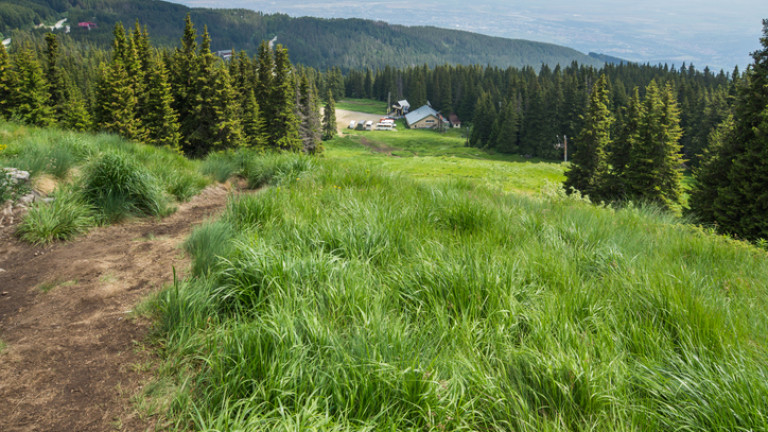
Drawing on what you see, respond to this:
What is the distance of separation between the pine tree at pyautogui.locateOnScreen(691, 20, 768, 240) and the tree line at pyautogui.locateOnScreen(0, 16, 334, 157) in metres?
33.7

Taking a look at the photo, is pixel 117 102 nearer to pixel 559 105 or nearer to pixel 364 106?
pixel 559 105

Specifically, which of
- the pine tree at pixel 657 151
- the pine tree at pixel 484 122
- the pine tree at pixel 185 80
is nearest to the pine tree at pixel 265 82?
the pine tree at pixel 185 80

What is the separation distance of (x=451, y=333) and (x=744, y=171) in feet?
85.4

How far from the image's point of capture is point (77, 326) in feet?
11.6

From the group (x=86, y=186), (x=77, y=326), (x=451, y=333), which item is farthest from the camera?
(x=86, y=186)

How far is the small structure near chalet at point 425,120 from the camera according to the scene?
131875mm

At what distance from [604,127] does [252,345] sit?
4733 cm

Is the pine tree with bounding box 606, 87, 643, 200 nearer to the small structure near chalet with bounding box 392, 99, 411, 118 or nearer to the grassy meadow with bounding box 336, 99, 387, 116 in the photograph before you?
the small structure near chalet with bounding box 392, 99, 411, 118

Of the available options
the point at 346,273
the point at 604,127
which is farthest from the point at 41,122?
the point at 604,127

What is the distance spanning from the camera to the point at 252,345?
2.75 metres

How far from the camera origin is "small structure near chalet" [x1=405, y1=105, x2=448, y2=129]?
13188cm

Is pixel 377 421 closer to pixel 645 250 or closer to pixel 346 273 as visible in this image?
pixel 346 273

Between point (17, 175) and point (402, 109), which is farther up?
point (17, 175)

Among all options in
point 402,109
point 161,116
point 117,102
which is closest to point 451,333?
point 161,116
